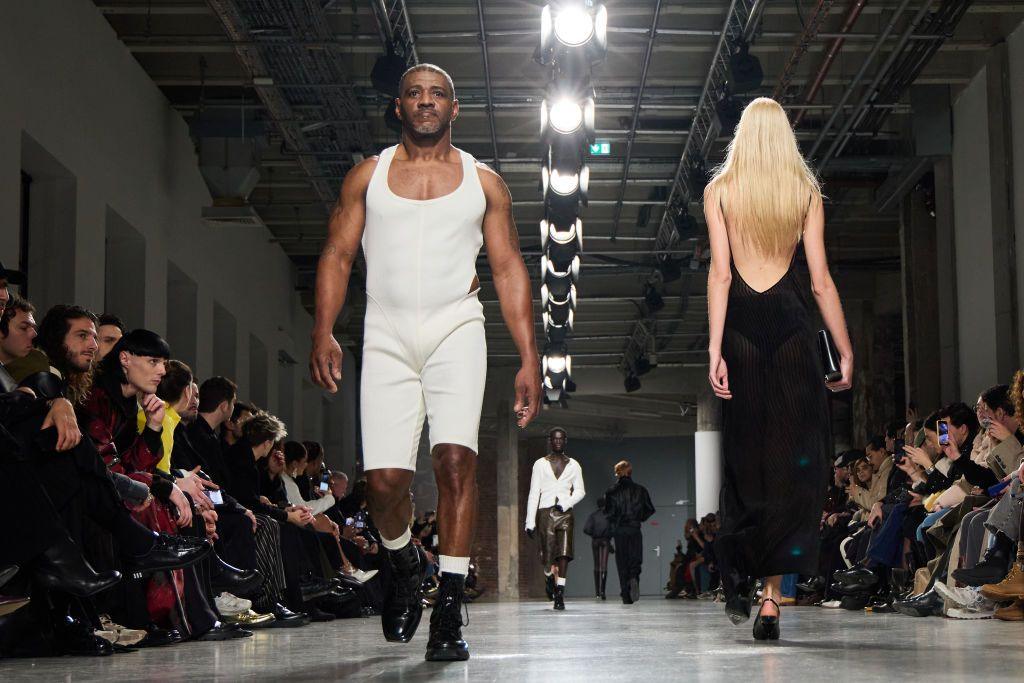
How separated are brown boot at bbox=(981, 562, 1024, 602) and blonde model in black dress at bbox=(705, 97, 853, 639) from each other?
190cm

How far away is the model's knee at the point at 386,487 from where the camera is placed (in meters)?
3.55

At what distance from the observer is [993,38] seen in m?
11.2

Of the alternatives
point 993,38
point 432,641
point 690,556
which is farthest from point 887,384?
point 432,641

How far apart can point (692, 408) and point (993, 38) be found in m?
16.4

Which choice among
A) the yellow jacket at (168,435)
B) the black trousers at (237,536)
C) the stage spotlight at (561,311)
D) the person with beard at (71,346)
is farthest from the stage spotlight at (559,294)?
the person with beard at (71,346)

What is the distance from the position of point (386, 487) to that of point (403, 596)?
341 millimetres

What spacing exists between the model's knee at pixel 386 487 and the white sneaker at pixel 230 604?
2.36m

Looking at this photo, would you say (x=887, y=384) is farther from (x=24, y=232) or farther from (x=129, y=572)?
(x=129, y=572)

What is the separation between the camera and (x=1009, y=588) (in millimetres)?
5535

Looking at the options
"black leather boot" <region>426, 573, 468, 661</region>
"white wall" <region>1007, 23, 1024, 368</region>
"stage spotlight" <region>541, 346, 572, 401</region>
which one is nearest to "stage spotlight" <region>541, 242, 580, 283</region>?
"white wall" <region>1007, 23, 1024, 368</region>

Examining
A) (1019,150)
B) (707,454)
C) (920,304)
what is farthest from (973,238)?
(707,454)

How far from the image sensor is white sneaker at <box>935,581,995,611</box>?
5.95 metres

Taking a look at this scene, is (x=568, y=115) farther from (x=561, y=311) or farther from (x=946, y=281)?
(x=561, y=311)

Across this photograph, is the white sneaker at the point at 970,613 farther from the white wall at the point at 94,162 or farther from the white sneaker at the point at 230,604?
the white wall at the point at 94,162
